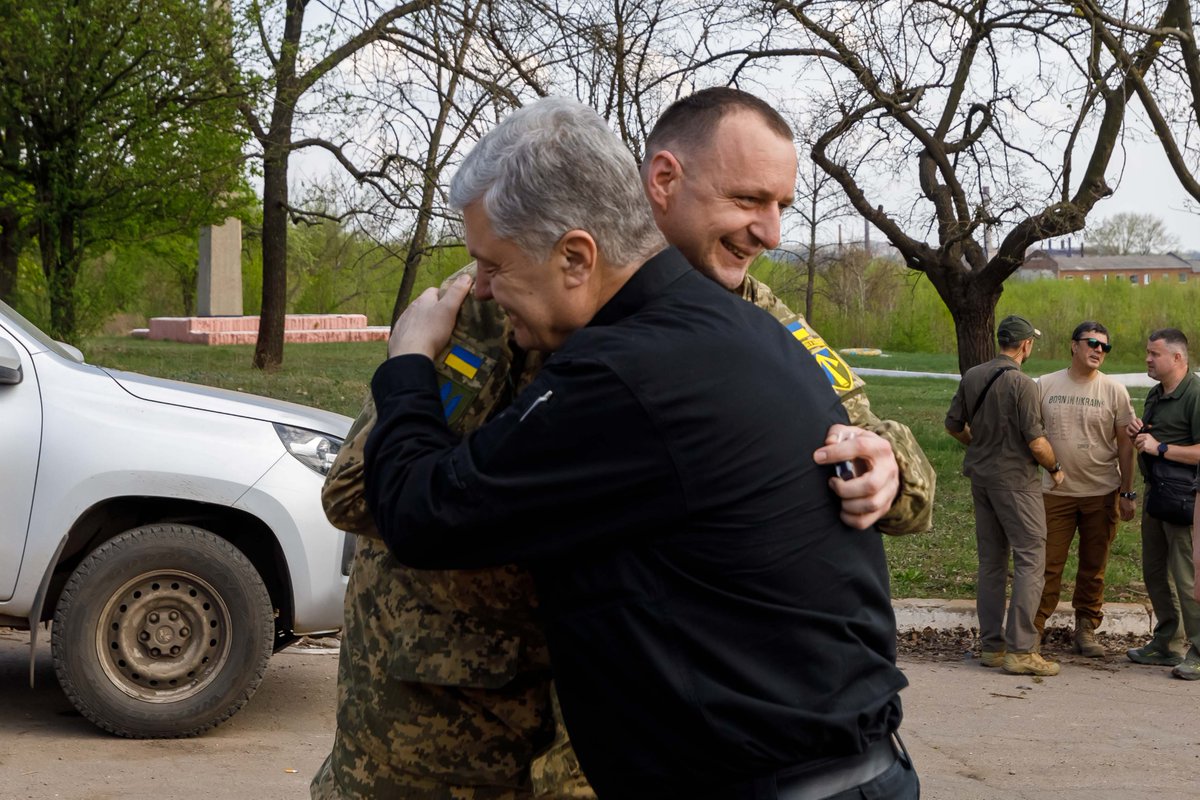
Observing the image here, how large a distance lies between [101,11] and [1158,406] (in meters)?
11.3

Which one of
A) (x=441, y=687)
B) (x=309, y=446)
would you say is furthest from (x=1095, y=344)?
(x=441, y=687)

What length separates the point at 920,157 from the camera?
12875mm

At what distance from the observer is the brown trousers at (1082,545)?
338 inches

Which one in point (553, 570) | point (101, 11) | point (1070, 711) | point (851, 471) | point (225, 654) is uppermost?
point (101, 11)

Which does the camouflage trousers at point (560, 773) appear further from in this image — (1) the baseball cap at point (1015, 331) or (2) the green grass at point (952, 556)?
(1) the baseball cap at point (1015, 331)

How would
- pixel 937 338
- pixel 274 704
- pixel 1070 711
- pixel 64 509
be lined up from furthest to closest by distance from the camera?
pixel 937 338
pixel 1070 711
pixel 274 704
pixel 64 509

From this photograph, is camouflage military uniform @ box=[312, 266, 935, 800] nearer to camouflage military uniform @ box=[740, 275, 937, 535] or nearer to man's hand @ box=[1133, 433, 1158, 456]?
camouflage military uniform @ box=[740, 275, 937, 535]

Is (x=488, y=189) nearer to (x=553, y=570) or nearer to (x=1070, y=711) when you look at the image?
(x=553, y=570)

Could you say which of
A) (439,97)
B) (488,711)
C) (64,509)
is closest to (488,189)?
(488,711)

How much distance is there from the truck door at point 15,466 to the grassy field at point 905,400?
4850 mm

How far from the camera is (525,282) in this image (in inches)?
75.2

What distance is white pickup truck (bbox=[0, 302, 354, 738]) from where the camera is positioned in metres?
5.42

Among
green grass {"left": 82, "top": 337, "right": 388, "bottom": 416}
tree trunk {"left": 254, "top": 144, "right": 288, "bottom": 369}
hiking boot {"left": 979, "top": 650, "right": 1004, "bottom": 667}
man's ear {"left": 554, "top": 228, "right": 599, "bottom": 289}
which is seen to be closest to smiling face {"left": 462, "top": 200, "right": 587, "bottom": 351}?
man's ear {"left": 554, "top": 228, "right": 599, "bottom": 289}

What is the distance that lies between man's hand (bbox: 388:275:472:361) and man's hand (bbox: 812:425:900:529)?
2.16 ft
